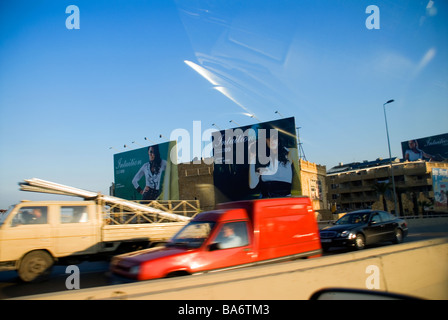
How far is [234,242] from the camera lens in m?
6.70

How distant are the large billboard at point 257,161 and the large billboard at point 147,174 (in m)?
6.91

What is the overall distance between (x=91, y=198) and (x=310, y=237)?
25.6ft

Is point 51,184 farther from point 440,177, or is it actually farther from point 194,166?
point 440,177

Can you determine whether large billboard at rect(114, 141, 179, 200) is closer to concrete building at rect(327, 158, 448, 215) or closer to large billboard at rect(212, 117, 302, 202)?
large billboard at rect(212, 117, 302, 202)

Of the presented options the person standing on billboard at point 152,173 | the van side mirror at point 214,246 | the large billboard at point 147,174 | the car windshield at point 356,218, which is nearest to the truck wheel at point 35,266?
the van side mirror at point 214,246

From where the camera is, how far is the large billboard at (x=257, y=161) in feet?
133

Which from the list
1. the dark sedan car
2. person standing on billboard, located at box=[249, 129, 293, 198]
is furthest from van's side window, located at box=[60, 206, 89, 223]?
person standing on billboard, located at box=[249, 129, 293, 198]

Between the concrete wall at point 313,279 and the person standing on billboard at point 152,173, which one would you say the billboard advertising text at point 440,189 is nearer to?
the person standing on billboard at point 152,173

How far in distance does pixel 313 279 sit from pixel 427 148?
331ft

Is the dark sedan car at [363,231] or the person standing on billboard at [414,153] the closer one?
the dark sedan car at [363,231]

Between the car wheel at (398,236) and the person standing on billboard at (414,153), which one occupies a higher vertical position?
the person standing on billboard at (414,153)

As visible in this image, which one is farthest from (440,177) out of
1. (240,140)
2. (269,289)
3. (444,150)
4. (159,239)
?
(269,289)

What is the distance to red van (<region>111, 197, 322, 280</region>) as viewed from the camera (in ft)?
19.4

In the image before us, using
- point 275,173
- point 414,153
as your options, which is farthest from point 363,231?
point 414,153
